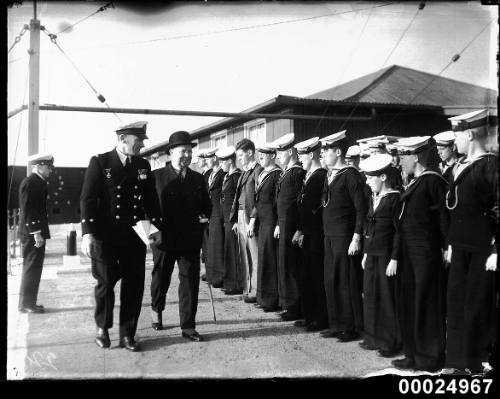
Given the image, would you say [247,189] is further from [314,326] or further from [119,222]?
[119,222]

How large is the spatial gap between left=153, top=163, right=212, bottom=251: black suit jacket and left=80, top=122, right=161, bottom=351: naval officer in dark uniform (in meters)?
0.38

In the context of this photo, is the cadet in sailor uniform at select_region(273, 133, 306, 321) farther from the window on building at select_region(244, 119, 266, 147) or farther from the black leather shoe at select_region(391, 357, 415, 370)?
the window on building at select_region(244, 119, 266, 147)

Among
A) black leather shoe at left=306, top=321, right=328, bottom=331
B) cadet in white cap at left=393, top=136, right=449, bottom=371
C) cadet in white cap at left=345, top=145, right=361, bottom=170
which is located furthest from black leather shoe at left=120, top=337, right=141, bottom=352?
cadet in white cap at left=345, top=145, right=361, bottom=170

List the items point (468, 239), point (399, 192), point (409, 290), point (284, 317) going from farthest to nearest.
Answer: point (284, 317) → point (399, 192) → point (409, 290) → point (468, 239)

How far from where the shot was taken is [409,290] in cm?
439

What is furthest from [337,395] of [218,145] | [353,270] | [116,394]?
[218,145]

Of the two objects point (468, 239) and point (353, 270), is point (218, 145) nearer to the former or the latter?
point (353, 270)

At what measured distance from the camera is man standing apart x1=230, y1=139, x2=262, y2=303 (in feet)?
23.8

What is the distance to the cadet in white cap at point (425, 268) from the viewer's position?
4.23 metres

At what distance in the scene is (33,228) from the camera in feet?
18.3

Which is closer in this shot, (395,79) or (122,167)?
(122,167)

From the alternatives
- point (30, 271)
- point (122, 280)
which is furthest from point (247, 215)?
point (30, 271)

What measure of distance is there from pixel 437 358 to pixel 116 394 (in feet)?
9.14

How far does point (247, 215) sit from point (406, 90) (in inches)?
197
